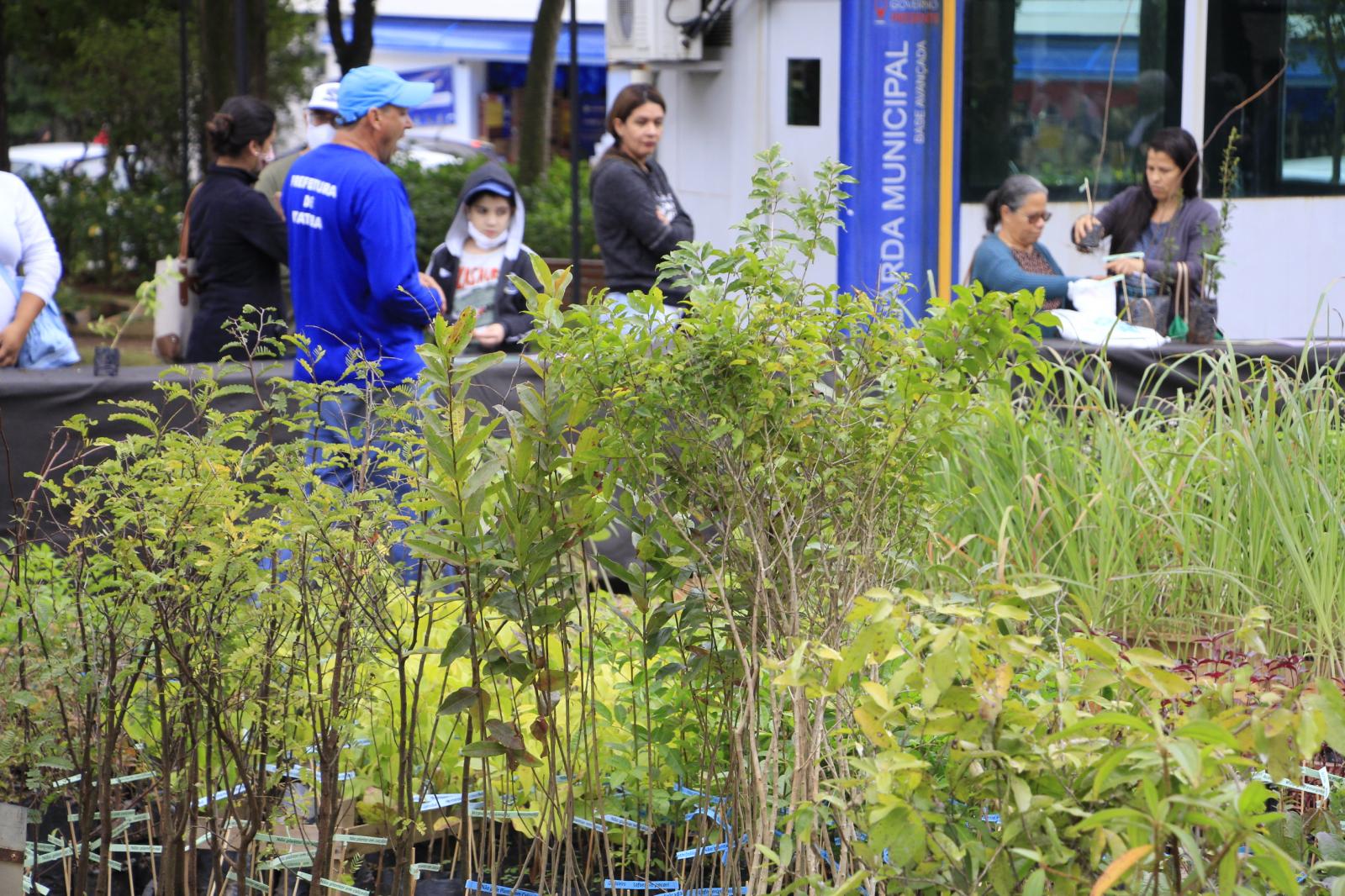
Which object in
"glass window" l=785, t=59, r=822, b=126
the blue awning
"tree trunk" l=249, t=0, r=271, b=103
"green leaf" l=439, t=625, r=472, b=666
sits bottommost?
"green leaf" l=439, t=625, r=472, b=666

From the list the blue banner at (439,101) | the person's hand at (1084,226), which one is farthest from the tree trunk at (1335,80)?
the blue banner at (439,101)

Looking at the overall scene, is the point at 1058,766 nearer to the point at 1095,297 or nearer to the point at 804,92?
the point at 1095,297

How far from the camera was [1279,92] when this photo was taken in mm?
8844

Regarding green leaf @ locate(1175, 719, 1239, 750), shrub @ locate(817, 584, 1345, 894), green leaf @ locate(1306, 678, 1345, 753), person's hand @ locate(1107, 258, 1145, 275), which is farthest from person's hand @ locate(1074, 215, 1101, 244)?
green leaf @ locate(1175, 719, 1239, 750)

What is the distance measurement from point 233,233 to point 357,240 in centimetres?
116

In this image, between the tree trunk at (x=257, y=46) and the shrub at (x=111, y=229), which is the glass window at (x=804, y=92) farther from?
the shrub at (x=111, y=229)

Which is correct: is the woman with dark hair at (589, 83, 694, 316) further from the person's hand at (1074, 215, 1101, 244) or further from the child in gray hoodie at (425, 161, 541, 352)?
the person's hand at (1074, 215, 1101, 244)

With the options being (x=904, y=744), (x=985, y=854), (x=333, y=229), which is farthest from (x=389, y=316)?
(x=985, y=854)

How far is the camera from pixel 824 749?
2467mm

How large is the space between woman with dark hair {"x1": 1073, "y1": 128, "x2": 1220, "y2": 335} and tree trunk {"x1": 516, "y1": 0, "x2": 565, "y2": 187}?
11394 mm

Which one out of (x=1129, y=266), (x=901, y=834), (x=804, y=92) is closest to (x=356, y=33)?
(x=804, y=92)

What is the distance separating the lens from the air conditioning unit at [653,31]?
10.1 m

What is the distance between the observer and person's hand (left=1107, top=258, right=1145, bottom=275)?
6082 millimetres

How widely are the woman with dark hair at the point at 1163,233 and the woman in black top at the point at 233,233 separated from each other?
3.36 metres
